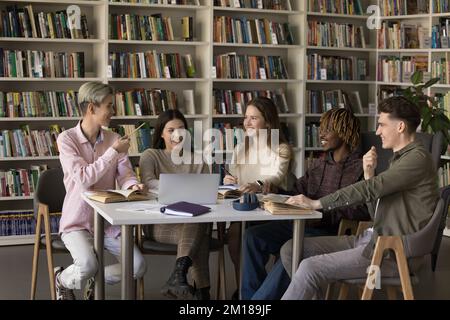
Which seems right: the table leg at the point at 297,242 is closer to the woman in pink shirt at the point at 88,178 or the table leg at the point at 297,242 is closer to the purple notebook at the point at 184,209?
the purple notebook at the point at 184,209

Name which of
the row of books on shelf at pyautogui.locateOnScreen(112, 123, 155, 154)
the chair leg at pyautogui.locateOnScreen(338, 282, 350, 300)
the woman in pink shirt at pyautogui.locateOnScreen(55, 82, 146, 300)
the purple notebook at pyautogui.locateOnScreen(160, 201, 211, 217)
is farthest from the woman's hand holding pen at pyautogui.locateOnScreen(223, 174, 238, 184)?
the row of books on shelf at pyautogui.locateOnScreen(112, 123, 155, 154)

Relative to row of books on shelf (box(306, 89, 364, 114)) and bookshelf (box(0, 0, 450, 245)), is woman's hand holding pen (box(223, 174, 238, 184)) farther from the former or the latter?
row of books on shelf (box(306, 89, 364, 114))

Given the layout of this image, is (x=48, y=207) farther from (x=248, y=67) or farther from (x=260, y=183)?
(x=248, y=67)

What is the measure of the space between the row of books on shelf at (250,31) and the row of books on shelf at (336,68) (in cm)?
32

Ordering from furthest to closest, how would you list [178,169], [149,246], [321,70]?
1. [321,70]
2. [178,169]
3. [149,246]

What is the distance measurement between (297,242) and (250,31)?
3.47 meters

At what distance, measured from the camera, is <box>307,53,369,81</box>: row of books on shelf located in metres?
7.05

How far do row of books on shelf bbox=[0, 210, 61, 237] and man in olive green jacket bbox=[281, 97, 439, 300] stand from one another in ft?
9.66

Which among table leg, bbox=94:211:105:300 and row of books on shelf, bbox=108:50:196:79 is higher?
row of books on shelf, bbox=108:50:196:79

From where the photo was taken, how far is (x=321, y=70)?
23.3 ft

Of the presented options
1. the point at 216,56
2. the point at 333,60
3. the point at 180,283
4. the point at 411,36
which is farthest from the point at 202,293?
the point at 411,36
